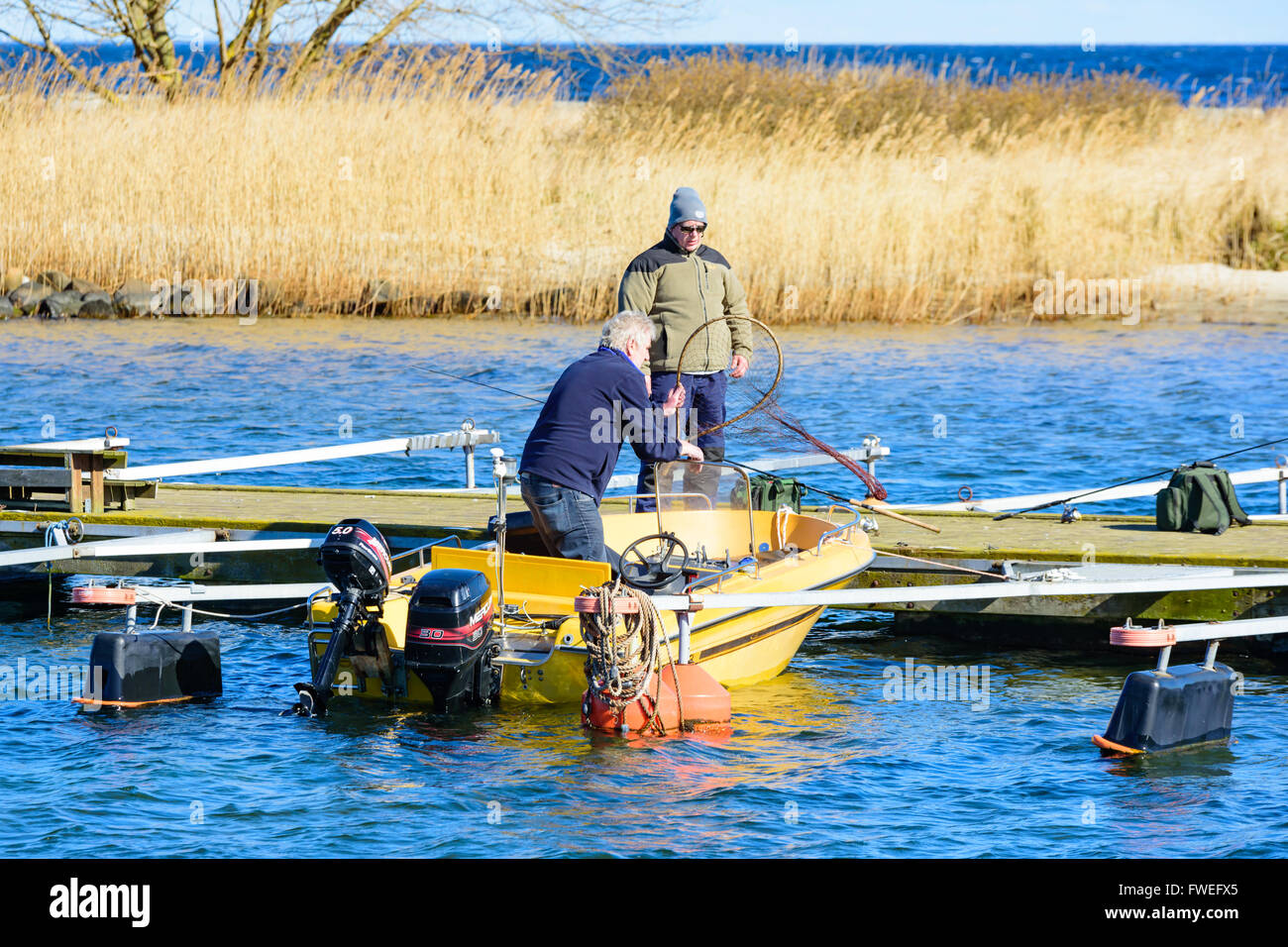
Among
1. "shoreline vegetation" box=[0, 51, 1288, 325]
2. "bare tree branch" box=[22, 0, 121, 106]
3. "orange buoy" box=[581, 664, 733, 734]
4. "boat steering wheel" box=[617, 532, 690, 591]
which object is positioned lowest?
"orange buoy" box=[581, 664, 733, 734]

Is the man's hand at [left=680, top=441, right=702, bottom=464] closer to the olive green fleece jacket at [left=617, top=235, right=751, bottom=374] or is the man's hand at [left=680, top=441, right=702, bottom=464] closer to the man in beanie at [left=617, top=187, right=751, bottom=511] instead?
the man in beanie at [left=617, top=187, right=751, bottom=511]

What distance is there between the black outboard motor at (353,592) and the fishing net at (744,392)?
7.75 feet

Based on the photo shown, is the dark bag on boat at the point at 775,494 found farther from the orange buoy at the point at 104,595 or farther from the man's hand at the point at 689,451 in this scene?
the orange buoy at the point at 104,595

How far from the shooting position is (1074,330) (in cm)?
2125

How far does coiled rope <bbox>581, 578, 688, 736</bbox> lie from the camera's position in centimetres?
714

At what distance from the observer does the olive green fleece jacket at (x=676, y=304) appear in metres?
9.23

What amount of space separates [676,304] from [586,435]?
5.59 feet

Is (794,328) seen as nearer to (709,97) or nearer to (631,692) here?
(709,97)
